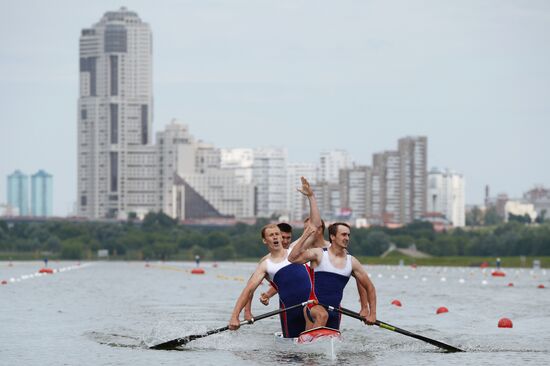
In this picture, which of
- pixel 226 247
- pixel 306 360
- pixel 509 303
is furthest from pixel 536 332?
pixel 226 247

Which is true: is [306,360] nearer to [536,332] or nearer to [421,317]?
[536,332]

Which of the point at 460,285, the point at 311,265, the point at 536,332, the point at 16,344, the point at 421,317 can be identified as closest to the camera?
the point at 311,265

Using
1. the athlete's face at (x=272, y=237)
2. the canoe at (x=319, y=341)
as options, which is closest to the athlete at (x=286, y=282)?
the athlete's face at (x=272, y=237)

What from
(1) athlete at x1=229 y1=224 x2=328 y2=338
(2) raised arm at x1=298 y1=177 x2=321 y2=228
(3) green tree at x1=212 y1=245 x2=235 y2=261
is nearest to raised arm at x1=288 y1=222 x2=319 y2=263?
(2) raised arm at x1=298 y1=177 x2=321 y2=228

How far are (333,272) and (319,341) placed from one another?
1.43 metres

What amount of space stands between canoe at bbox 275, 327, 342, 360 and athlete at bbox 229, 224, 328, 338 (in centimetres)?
19

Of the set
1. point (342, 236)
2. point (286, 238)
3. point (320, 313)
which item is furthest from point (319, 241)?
point (342, 236)

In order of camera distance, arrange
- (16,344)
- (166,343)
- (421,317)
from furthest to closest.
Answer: (421,317), (16,344), (166,343)

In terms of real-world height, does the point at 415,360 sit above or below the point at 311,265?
below

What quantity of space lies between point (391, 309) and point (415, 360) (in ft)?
65.1

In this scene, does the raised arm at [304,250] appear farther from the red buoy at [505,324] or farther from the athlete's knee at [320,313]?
the red buoy at [505,324]

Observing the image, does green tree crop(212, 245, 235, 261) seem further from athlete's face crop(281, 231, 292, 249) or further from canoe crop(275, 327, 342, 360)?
canoe crop(275, 327, 342, 360)

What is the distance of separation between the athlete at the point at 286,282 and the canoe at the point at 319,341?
0.19 m

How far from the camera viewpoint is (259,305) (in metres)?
49.2
